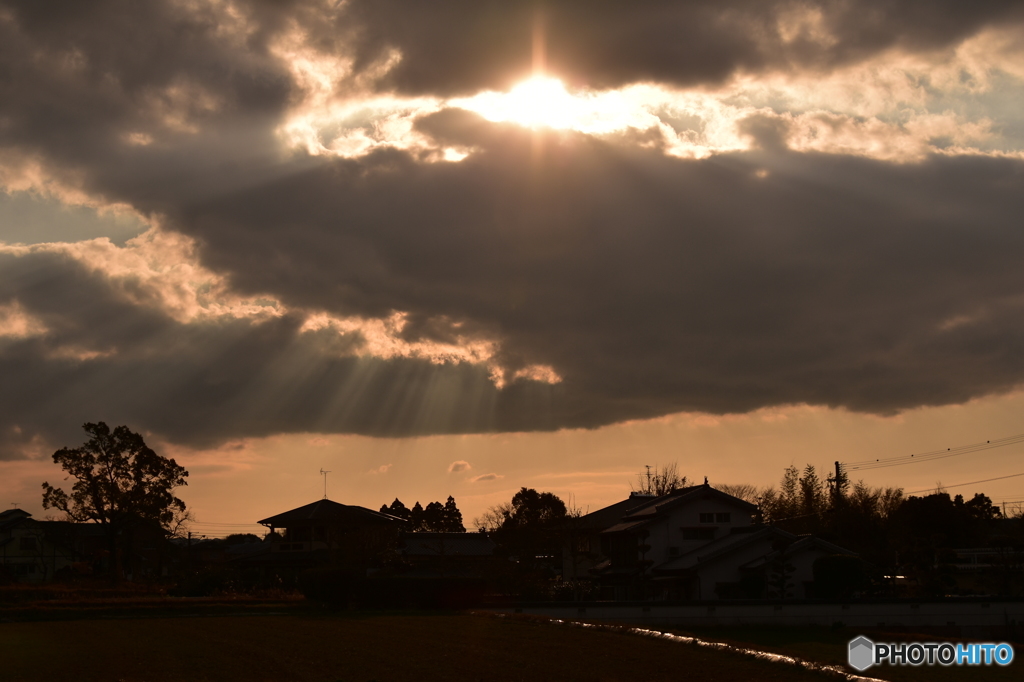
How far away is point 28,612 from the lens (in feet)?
142

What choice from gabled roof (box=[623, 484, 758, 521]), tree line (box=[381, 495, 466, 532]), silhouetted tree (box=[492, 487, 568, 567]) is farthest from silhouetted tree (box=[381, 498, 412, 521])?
gabled roof (box=[623, 484, 758, 521])

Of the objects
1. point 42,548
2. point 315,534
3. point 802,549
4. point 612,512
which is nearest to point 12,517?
point 42,548

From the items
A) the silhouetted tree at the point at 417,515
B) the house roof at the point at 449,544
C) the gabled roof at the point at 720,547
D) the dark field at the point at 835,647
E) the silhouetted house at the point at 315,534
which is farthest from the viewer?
the silhouetted tree at the point at 417,515

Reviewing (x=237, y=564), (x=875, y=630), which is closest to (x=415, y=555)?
(x=237, y=564)

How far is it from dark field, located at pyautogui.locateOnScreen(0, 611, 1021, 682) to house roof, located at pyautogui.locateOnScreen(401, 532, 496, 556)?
42.4 meters

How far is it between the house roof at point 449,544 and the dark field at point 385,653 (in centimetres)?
4235

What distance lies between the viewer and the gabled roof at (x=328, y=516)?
7275 centimetres

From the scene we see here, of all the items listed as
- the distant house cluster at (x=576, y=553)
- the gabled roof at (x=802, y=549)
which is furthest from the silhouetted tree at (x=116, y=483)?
the gabled roof at (x=802, y=549)

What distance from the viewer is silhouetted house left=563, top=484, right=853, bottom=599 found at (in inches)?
2141

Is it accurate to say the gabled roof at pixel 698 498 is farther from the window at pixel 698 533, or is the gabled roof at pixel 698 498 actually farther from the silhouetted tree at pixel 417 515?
the silhouetted tree at pixel 417 515

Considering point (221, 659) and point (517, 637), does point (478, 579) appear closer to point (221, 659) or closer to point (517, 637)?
point (517, 637)

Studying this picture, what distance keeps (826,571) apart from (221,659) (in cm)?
3707

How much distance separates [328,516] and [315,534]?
6.12 feet

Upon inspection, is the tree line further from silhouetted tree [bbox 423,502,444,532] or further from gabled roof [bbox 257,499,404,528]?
gabled roof [bbox 257,499,404,528]
